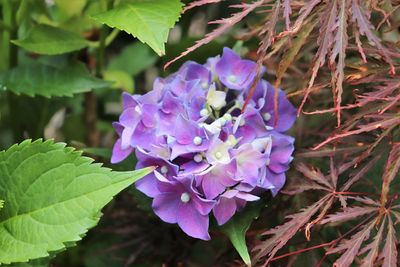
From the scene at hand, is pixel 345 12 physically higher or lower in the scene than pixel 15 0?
higher

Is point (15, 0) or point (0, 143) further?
point (0, 143)

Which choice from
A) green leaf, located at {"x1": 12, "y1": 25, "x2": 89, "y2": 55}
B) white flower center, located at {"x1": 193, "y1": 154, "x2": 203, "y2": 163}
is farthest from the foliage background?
white flower center, located at {"x1": 193, "y1": 154, "x2": 203, "y2": 163}

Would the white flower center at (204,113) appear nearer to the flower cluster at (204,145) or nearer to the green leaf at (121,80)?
the flower cluster at (204,145)

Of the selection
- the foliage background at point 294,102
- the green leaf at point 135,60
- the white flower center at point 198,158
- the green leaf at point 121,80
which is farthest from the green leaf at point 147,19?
the green leaf at point 135,60

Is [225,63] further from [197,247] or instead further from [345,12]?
[197,247]

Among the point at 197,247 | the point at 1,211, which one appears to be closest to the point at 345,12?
the point at 1,211

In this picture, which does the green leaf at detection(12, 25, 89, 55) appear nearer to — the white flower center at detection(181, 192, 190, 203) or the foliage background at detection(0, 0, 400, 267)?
the foliage background at detection(0, 0, 400, 267)
